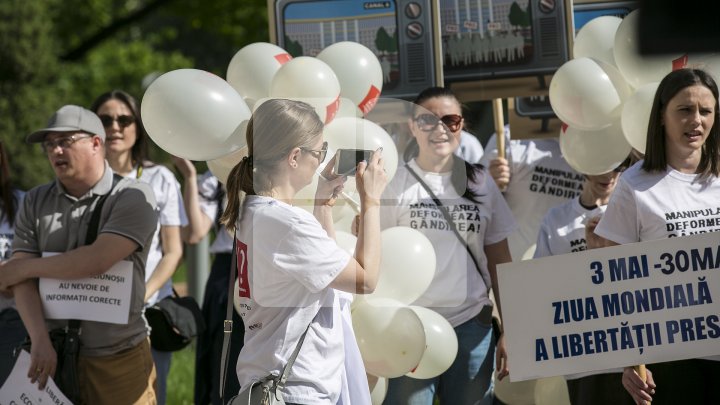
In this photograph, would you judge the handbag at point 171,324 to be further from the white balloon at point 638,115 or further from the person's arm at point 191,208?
the white balloon at point 638,115

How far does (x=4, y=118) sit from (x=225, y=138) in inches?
697

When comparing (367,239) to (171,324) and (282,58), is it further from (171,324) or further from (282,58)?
(171,324)

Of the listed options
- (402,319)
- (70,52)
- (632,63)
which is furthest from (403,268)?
(70,52)

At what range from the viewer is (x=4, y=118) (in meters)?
21.2

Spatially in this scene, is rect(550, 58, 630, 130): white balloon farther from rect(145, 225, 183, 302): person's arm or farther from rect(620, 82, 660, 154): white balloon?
rect(145, 225, 183, 302): person's arm

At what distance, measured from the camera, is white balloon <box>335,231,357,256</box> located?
4.59 m

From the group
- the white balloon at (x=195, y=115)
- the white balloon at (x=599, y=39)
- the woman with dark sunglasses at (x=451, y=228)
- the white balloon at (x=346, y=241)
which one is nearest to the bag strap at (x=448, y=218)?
the woman with dark sunglasses at (x=451, y=228)

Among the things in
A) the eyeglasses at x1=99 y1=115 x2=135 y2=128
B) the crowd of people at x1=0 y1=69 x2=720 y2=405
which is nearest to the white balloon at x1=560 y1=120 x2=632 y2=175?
the crowd of people at x1=0 y1=69 x2=720 y2=405

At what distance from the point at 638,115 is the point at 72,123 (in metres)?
2.54

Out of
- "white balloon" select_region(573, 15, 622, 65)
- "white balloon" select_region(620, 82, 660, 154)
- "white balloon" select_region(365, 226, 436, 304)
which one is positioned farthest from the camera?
"white balloon" select_region(573, 15, 622, 65)

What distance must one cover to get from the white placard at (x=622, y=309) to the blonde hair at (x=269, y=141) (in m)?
1.02

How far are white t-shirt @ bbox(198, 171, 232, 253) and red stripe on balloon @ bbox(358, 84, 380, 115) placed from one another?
2.04 m

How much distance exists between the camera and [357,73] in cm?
518

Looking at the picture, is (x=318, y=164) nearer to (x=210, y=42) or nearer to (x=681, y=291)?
(x=681, y=291)
